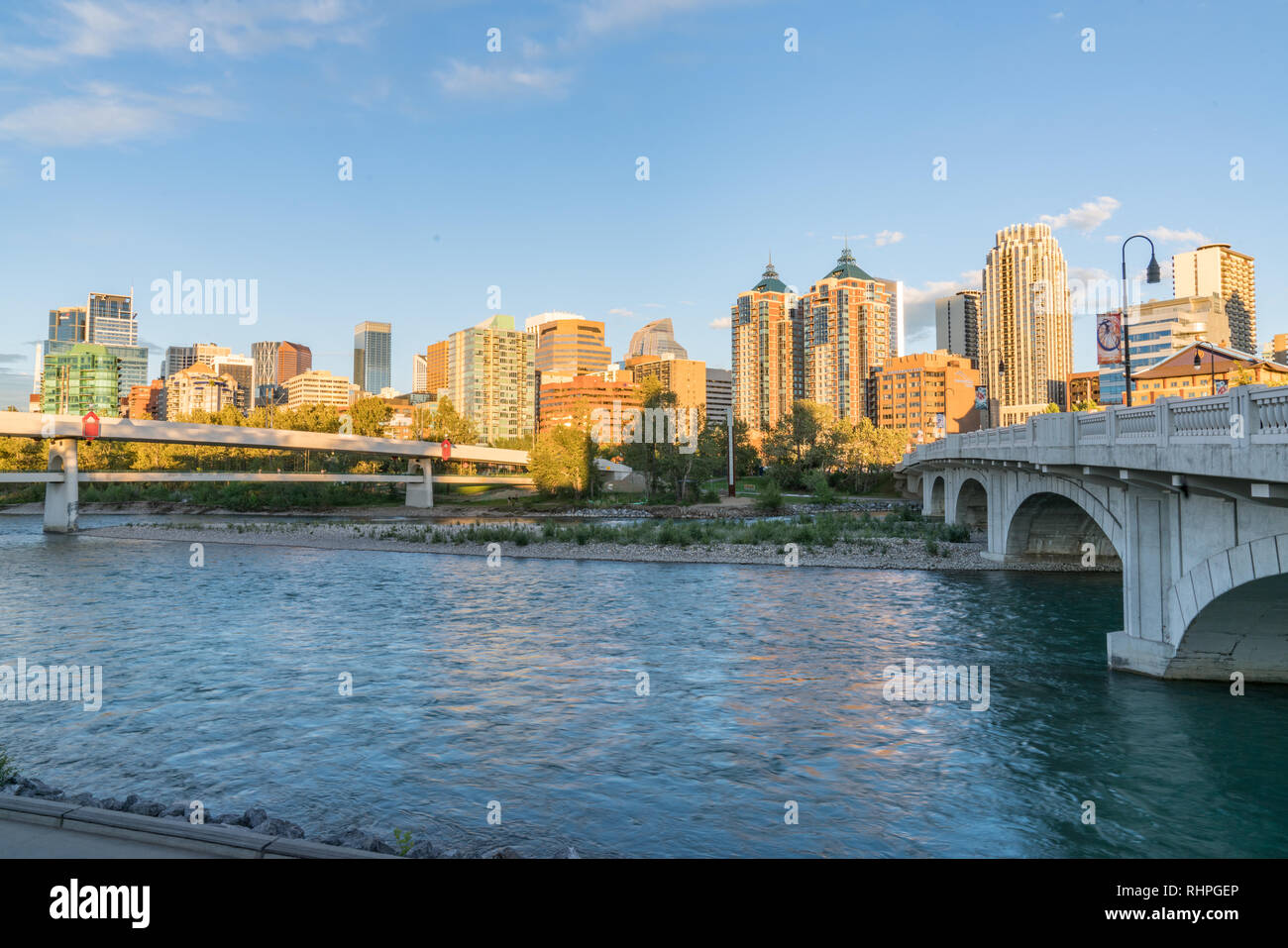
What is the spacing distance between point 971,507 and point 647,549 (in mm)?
26456

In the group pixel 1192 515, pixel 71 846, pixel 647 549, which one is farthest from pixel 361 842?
pixel 647 549

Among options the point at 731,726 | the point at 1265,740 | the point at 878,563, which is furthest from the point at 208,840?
the point at 878,563

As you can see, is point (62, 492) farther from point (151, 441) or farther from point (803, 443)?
point (803, 443)

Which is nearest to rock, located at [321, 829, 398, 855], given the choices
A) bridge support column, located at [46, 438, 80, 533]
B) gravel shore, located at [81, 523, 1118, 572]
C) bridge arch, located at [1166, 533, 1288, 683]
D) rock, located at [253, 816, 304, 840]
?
rock, located at [253, 816, 304, 840]

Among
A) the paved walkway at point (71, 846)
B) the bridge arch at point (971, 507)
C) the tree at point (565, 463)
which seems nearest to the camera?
the paved walkway at point (71, 846)

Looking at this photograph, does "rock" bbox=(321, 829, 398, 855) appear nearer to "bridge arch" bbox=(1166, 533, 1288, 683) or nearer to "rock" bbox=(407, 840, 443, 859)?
"rock" bbox=(407, 840, 443, 859)

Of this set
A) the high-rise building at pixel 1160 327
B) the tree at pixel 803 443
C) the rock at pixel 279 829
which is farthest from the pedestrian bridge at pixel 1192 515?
the high-rise building at pixel 1160 327

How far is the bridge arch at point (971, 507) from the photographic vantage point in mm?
60531

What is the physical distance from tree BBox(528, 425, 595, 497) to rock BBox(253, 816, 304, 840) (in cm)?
9475

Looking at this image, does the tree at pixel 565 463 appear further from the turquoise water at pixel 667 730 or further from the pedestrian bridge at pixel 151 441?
the turquoise water at pixel 667 730

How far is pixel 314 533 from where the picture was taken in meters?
71.4

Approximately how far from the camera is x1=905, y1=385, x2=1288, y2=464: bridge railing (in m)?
11.7

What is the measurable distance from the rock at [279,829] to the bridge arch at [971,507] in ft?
182
